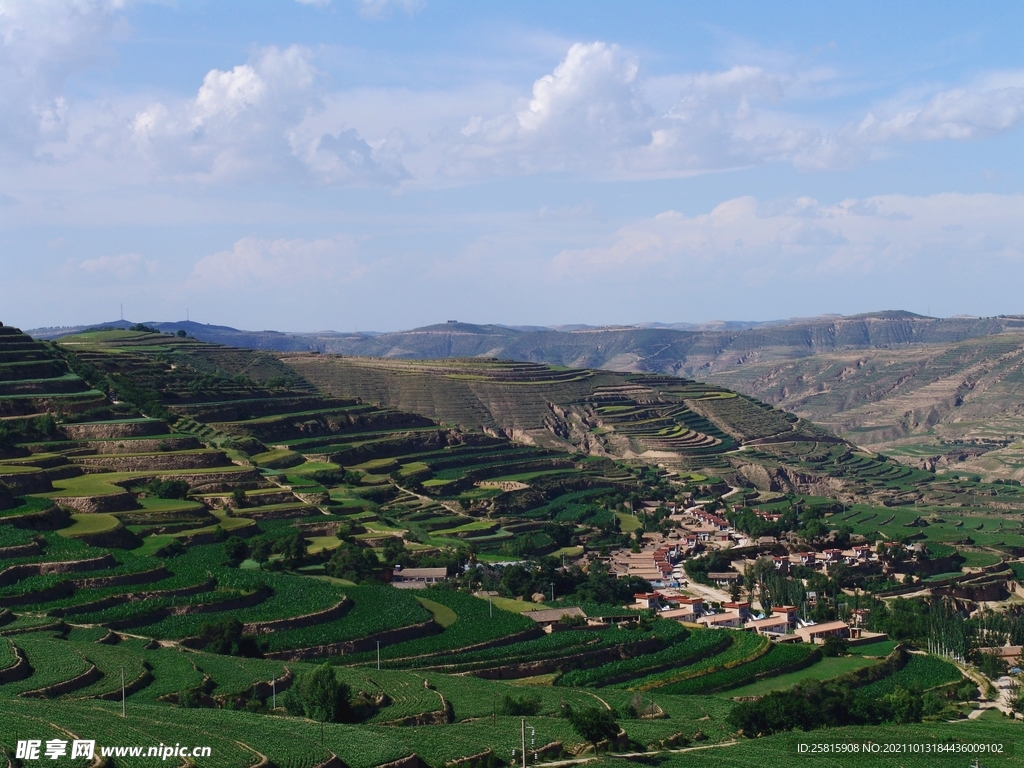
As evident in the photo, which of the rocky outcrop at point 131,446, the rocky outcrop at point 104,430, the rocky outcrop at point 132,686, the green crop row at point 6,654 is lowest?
the rocky outcrop at point 132,686

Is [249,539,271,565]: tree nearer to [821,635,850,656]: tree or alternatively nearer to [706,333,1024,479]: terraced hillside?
[821,635,850,656]: tree

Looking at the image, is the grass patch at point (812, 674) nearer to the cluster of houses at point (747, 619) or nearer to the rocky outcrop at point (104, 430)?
the cluster of houses at point (747, 619)

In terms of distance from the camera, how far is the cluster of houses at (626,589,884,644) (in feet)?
181

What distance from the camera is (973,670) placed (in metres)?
52.2

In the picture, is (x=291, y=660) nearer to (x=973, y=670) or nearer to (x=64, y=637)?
(x=64, y=637)

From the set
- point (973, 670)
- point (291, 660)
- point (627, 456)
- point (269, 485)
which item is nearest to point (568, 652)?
point (291, 660)

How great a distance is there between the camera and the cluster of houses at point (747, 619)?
55.1 m

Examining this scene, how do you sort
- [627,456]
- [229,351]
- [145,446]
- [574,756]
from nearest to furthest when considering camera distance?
[574,756] < [145,446] < [627,456] < [229,351]

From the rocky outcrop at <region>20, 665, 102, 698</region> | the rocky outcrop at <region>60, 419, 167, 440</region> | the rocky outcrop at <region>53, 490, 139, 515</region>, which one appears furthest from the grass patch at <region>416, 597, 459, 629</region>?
the rocky outcrop at <region>60, 419, 167, 440</region>

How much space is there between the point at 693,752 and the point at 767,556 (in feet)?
135

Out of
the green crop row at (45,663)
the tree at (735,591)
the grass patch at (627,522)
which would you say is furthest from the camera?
the grass patch at (627,522)

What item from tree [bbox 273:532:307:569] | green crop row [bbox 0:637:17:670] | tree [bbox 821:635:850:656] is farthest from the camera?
tree [bbox 273:532:307:569]

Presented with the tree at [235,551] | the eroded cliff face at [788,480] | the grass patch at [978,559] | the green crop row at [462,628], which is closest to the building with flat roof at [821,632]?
the green crop row at [462,628]

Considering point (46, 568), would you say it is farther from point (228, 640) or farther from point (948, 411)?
point (948, 411)
